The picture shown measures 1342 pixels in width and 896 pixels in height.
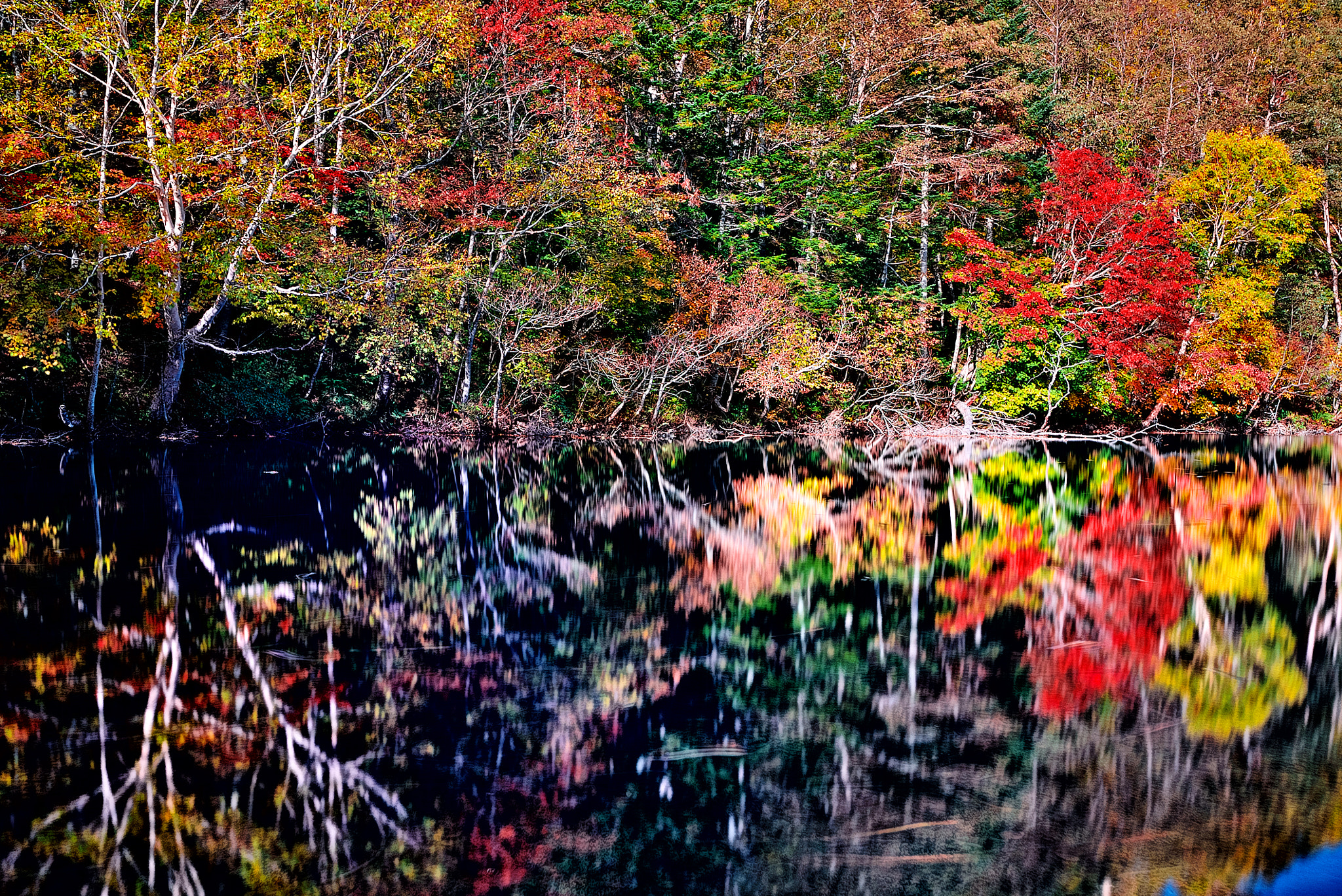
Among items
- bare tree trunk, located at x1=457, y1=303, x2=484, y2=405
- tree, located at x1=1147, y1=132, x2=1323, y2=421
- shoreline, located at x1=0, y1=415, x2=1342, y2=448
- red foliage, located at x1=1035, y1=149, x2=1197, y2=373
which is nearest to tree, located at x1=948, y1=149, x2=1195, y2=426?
red foliage, located at x1=1035, y1=149, x2=1197, y2=373

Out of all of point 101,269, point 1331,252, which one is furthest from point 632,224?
point 1331,252

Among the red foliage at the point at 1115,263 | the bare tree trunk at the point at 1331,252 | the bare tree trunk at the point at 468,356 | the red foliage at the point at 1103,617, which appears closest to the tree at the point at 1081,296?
the red foliage at the point at 1115,263

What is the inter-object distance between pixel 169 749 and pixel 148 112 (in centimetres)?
1751

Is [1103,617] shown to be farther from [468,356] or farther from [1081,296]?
[1081,296]

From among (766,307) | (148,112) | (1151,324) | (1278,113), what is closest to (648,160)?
(766,307)

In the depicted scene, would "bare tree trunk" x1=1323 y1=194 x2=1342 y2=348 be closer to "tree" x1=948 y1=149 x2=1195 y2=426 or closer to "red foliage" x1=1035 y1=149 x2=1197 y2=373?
"red foliage" x1=1035 y1=149 x2=1197 y2=373

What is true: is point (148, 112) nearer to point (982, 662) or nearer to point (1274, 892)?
point (982, 662)

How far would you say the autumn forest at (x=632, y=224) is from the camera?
17859mm

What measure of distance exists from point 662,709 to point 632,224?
67.3ft

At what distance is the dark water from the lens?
8.61ft

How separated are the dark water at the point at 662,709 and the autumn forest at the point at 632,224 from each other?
37.2ft

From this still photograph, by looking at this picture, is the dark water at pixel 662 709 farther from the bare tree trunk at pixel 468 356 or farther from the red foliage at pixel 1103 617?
the bare tree trunk at pixel 468 356

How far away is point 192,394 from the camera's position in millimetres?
20688

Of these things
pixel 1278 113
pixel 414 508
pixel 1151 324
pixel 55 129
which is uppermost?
pixel 1278 113
